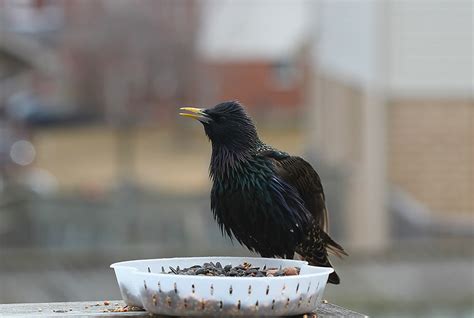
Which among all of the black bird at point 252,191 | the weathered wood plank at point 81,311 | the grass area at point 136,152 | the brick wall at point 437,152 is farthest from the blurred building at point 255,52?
the weathered wood plank at point 81,311

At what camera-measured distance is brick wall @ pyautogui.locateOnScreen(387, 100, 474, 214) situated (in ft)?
54.2

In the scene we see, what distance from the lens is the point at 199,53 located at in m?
44.8

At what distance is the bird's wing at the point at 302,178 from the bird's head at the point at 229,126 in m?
0.15

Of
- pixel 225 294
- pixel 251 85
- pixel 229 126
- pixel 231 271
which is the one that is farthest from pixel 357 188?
pixel 251 85

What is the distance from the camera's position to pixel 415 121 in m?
16.9

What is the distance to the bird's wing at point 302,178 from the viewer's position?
526 centimetres

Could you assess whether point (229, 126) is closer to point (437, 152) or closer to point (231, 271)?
point (231, 271)

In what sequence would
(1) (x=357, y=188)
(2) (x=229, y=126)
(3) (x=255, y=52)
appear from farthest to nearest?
(3) (x=255, y=52) < (1) (x=357, y=188) < (2) (x=229, y=126)

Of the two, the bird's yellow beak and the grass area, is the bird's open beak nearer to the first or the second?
the bird's yellow beak

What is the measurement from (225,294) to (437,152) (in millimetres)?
13369

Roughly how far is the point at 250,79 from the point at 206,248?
34287 mm

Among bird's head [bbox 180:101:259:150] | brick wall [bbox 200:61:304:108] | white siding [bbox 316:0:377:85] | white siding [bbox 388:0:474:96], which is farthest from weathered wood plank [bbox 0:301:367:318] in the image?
brick wall [bbox 200:61:304:108]

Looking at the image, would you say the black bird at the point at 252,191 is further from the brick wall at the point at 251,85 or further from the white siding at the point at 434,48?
the brick wall at the point at 251,85

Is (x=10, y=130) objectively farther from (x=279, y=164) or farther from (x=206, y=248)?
(x=279, y=164)
